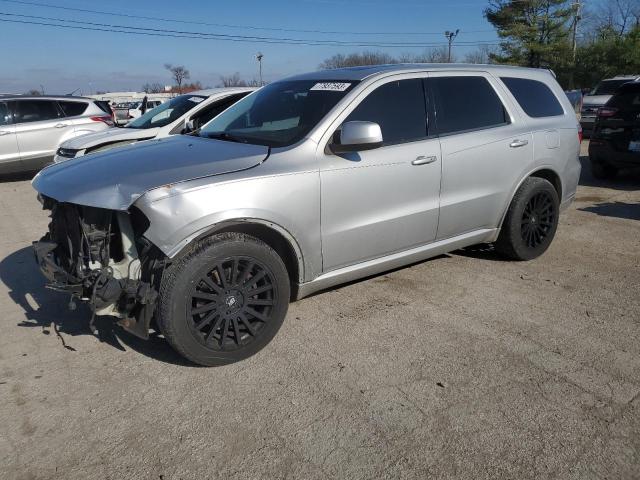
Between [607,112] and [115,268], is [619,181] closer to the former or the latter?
[607,112]

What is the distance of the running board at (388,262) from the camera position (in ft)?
12.1

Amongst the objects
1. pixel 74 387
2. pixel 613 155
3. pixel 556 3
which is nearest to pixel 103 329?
pixel 74 387

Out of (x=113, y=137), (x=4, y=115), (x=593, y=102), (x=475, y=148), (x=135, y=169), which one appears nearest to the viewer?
(x=135, y=169)

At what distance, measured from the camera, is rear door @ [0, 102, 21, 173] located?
1038 centimetres

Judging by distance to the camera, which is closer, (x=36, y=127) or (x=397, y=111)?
(x=397, y=111)

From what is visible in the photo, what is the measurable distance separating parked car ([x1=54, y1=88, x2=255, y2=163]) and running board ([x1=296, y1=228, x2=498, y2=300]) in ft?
14.9

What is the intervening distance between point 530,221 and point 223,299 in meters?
3.21

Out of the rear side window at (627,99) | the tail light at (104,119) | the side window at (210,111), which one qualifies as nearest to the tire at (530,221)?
the rear side window at (627,99)

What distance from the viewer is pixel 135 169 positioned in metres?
3.22

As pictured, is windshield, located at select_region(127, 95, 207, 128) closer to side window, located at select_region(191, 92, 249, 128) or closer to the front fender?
side window, located at select_region(191, 92, 249, 128)

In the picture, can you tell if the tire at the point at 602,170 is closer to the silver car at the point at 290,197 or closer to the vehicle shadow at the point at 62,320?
the silver car at the point at 290,197

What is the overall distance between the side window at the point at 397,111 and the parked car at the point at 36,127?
8908 millimetres

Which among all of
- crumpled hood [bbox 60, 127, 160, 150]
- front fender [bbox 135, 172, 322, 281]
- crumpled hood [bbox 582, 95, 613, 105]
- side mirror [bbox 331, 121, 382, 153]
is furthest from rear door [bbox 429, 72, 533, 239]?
crumpled hood [bbox 582, 95, 613, 105]

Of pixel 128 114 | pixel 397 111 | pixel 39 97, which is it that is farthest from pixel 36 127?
pixel 397 111
